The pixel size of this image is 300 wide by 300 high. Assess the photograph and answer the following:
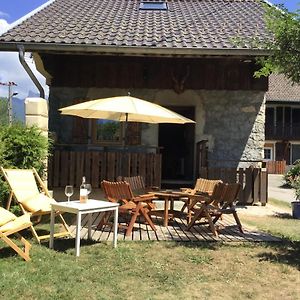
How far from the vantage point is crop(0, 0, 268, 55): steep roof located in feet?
30.8

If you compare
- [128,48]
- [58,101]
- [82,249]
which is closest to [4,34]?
[58,101]

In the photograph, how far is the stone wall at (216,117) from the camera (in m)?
10.7

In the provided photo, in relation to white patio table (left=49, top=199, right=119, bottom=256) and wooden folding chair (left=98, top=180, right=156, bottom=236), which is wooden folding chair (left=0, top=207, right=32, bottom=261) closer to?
white patio table (left=49, top=199, right=119, bottom=256)

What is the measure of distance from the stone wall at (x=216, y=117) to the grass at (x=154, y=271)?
4.91m

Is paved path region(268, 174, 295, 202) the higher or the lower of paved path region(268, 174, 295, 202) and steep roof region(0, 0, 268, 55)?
the lower

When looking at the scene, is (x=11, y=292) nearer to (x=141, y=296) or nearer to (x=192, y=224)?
(x=141, y=296)

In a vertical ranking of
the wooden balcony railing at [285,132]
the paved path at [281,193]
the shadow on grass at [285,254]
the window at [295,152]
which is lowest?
the paved path at [281,193]

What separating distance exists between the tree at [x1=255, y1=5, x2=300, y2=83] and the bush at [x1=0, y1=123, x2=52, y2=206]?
4076mm

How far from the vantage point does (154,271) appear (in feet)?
15.3

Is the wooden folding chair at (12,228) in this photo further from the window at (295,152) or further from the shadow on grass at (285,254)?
the window at (295,152)

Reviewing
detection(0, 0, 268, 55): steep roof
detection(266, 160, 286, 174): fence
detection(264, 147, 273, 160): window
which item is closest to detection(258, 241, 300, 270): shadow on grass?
detection(0, 0, 268, 55): steep roof

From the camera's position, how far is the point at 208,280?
4.44 m

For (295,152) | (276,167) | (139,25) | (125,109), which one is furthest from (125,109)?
(295,152)

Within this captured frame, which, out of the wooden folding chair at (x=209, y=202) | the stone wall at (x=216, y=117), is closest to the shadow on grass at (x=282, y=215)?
the stone wall at (x=216, y=117)
